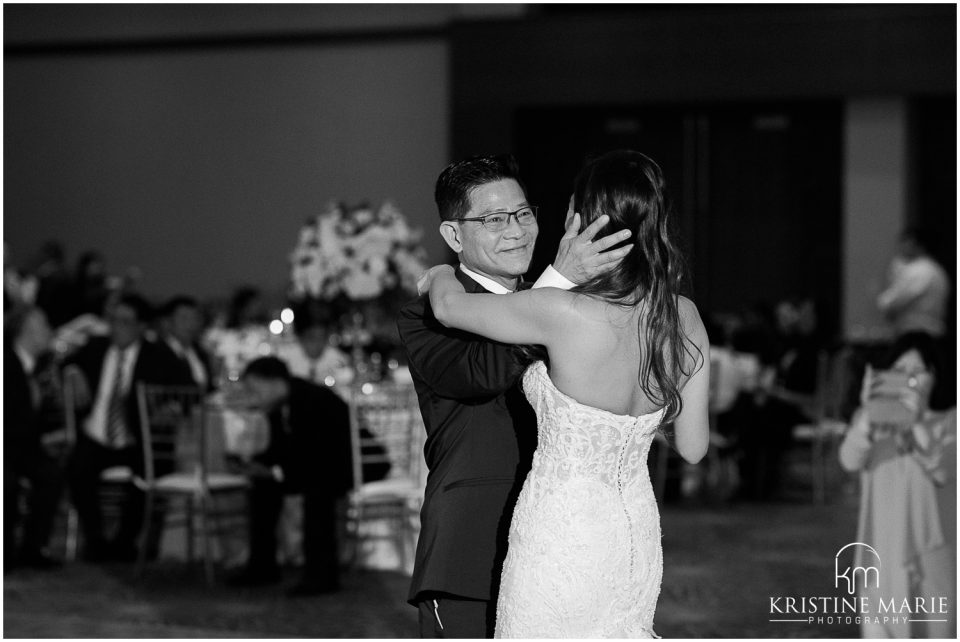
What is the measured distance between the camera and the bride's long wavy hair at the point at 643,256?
7.36 feet

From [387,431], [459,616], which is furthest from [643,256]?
[387,431]

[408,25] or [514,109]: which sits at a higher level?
[408,25]

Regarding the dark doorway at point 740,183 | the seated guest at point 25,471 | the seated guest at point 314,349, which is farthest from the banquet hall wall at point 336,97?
the seated guest at point 25,471

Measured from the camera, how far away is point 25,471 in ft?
21.2

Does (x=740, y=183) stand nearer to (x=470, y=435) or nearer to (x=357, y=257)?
(x=357, y=257)

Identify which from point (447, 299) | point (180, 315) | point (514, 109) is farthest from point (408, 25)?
point (447, 299)

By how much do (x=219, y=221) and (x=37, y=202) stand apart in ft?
6.75

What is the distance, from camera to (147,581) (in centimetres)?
602

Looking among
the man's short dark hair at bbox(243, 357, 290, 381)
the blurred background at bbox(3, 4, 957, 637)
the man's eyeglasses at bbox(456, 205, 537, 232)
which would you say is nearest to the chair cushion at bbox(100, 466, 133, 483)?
the man's short dark hair at bbox(243, 357, 290, 381)

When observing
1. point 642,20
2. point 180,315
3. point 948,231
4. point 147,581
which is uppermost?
point 642,20

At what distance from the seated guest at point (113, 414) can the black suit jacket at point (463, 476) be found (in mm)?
4350

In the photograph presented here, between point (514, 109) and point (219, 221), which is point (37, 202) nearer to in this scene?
point (219, 221)

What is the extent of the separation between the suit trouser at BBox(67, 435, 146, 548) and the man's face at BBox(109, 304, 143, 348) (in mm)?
574

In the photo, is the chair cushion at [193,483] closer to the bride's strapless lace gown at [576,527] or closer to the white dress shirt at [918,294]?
the bride's strapless lace gown at [576,527]
